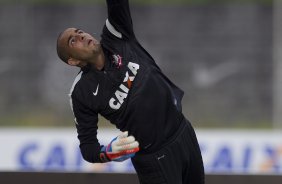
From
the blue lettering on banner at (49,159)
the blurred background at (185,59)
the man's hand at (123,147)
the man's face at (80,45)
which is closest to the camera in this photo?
the man's hand at (123,147)

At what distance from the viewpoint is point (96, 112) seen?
401 centimetres

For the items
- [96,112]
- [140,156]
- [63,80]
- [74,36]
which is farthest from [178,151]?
[63,80]

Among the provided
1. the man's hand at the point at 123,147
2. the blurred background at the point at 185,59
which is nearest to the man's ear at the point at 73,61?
the man's hand at the point at 123,147

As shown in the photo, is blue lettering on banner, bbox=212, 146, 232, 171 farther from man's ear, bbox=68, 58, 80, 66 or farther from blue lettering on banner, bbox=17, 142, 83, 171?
man's ear, bbox=68, 58, 80, 66

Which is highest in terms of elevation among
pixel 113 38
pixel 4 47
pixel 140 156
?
pixel 113 38

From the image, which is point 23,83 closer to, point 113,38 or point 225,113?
point 225,113

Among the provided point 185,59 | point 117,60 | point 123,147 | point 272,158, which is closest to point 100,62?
point 117,60

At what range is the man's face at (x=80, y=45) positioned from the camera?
3920mm

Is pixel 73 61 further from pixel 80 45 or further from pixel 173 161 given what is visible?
pixel 173 161

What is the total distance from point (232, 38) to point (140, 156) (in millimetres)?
7376

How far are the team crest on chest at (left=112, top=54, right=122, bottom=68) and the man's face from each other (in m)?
0.13

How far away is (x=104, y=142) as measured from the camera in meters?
8.95

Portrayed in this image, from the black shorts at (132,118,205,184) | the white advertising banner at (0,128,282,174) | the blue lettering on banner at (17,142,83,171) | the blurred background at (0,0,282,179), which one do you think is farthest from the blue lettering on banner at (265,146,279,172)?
the black shorts at (132,118,205,184)

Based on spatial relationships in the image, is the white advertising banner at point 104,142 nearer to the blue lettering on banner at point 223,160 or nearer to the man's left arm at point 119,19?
the blue lettering on banner at point 223,160
